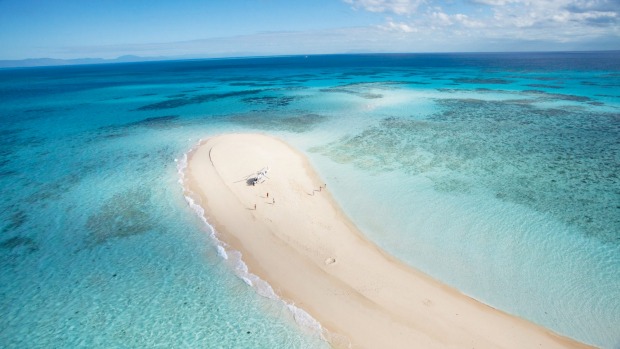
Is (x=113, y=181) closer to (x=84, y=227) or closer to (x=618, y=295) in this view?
(x=84, y=227)

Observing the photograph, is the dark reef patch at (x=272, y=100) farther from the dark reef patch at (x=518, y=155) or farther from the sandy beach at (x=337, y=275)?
the sandy beach at (x=337, y=275)

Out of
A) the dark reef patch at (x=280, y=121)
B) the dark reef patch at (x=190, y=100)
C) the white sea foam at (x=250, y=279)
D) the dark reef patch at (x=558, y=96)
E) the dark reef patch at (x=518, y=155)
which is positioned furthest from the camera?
the dark reef patch at (x=190, y=100)

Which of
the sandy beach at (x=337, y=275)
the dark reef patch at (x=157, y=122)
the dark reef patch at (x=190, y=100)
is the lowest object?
the sandy beach at (x=337, y=275)

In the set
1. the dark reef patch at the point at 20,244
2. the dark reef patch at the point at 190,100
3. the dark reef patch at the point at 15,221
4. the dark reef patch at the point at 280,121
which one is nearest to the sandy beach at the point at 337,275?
the dark reef patch at the point at 20,244

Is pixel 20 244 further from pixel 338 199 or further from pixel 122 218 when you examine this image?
pixel 338 199

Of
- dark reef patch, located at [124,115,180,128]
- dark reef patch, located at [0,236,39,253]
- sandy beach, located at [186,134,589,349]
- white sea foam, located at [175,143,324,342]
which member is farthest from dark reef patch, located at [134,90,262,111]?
white sea foam, located at [175,143,324,342]

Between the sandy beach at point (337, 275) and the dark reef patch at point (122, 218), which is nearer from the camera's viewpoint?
the sandy beach at point (337, 275)

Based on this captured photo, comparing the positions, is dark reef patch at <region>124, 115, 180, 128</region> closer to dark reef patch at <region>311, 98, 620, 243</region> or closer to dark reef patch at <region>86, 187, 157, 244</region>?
dark reef patch at <region>86, 187, 157, 244</region>
